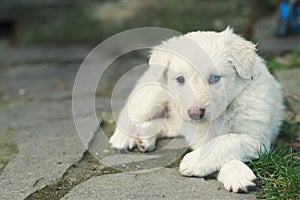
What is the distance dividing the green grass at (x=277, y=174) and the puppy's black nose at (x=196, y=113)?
41 centimetres

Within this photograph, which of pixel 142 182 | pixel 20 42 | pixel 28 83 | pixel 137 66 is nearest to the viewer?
pixel 142 182

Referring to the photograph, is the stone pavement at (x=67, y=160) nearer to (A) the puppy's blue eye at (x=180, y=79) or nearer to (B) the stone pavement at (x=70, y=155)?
(B) the stone pavement at (x=70, y=155)

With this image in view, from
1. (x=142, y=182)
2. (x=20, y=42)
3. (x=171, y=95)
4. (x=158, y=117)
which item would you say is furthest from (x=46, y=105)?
(x=20, y=42)

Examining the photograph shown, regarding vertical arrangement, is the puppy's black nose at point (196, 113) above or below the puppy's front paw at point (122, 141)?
above

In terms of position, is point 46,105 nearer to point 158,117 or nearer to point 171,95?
point 158,117

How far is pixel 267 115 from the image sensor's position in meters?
3.37

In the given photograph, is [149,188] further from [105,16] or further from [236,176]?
[105,16]

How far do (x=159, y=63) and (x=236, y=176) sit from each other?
994mm

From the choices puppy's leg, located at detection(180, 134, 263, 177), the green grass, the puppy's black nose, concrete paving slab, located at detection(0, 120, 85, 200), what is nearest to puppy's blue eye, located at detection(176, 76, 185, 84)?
the puppy's black nose

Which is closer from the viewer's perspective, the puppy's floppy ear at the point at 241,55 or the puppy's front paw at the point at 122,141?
the puppy's floppy ear at the point at 241,55

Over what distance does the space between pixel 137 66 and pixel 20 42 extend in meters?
2.07

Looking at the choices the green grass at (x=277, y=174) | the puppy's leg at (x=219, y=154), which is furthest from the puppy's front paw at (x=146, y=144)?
the green grass at (x=277, y=174)

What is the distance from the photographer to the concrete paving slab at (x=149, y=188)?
2.89 meters

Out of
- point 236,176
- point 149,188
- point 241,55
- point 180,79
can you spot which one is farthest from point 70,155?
point 241,55
